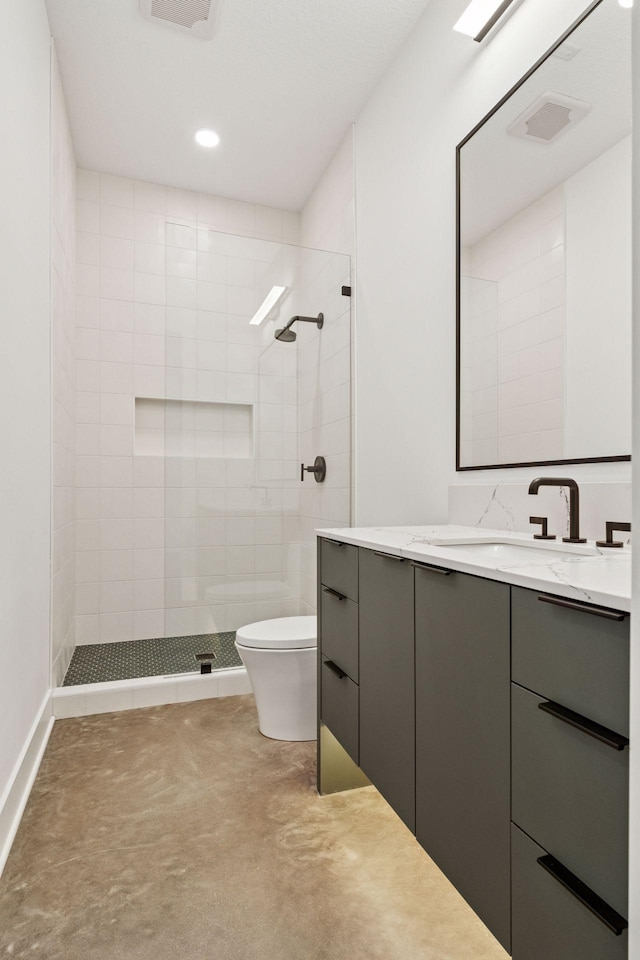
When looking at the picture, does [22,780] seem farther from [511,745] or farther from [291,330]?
[291,330]

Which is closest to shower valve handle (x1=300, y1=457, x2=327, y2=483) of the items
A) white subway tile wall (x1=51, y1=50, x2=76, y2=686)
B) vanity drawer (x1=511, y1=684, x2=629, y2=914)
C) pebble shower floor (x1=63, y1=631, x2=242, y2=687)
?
pebble shower floor (x1=63, y1=631, x2=242, y2=687)

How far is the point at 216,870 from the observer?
1380 mm

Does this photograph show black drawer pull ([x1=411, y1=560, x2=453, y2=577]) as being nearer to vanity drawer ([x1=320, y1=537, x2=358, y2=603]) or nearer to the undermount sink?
the undermount sink

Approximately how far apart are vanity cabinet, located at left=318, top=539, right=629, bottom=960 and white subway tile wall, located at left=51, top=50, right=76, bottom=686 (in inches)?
67.0

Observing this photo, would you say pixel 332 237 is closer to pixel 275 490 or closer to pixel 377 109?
pixel 377 109

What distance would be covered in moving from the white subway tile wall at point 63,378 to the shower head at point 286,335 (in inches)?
39.4

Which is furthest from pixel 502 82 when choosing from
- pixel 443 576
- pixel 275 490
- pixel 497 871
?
pixel 497 871

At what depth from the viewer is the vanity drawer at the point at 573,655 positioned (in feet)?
2.19

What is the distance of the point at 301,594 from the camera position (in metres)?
2.72

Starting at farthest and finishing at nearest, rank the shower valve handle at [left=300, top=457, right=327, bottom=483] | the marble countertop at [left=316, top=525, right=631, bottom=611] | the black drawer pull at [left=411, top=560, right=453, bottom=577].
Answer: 1. the shower valve handle at [left=300, top=457, right=327, bottom=483]
2. the black drawer pull at [left=411, top=560, right=453, bottom=577]
3. the marble countertop at [left=316, top=525, right=631, bottom=611]

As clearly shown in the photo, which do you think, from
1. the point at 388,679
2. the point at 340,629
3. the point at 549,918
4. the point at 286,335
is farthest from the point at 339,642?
the point at 286,335

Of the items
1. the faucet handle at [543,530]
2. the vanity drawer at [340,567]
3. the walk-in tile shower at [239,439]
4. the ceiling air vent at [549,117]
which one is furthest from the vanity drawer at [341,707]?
the ceiling air vent at [549,117]

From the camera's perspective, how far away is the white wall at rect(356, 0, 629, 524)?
1.78m

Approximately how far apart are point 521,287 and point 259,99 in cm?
180
